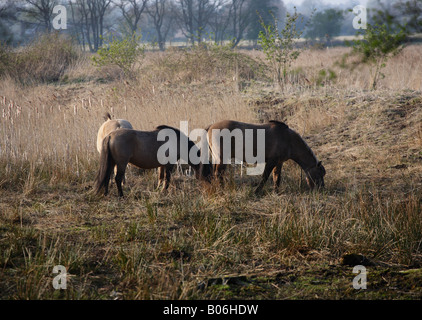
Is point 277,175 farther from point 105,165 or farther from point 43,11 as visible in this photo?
point 43,11

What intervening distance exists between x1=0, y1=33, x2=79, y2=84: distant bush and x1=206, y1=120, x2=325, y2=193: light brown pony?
1323 cm

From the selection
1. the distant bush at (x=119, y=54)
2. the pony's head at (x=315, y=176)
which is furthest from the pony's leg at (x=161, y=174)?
the distant bush at (x=119, y=54)

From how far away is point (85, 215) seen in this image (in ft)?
18.7

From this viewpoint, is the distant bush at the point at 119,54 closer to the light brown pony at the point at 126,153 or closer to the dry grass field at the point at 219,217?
the dry grass field at the point at 219,217

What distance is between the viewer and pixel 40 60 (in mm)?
19719

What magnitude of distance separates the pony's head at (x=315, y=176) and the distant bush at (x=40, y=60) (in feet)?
46.1

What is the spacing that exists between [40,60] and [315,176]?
53.2 ft

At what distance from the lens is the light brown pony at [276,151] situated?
684cm

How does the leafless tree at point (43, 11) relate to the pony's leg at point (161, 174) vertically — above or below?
above

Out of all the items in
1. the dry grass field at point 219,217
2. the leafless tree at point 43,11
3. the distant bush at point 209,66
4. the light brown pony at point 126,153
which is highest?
the leafless tree at point 43,11

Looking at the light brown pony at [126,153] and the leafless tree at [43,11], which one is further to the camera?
the leafless tree at [43,11]

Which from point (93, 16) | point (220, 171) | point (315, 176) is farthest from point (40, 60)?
point (93, 16)
